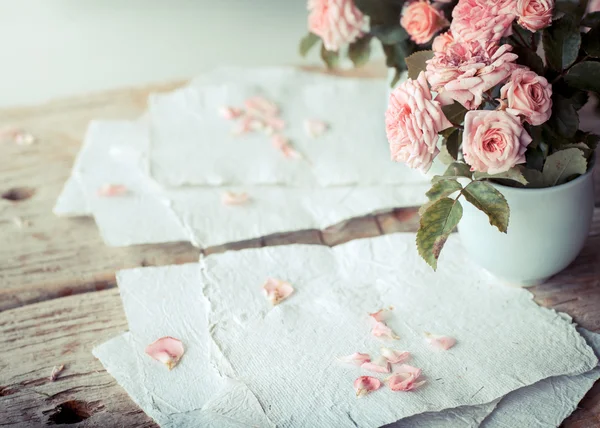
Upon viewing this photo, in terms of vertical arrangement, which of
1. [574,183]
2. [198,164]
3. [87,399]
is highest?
[574,183]

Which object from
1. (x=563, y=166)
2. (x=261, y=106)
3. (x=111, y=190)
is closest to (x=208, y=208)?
(x=111, y=190)

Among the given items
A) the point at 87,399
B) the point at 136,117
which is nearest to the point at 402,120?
the point at 87,399

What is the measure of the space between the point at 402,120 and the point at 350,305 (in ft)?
0.79

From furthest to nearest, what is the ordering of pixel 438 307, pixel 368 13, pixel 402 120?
pixel 368 13, pixel 438 307, pixel 402 120

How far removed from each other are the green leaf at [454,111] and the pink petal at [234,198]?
14.9 inches

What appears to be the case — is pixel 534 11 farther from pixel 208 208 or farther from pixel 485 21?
pixel 208 208

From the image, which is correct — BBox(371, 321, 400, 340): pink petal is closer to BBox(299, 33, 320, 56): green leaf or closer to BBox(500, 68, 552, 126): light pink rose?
BBox(500, 68, 552, 126): light pink rose

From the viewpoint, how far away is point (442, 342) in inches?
31.4

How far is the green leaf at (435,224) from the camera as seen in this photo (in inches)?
29.1

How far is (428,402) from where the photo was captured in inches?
29.0

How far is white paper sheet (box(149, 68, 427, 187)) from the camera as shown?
3.53ft

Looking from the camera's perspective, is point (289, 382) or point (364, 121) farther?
point (364, 121)

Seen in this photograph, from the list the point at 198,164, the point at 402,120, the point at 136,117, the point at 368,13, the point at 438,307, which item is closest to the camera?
the point at 402,120

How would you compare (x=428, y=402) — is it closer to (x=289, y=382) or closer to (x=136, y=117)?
(x=289, y=382)
